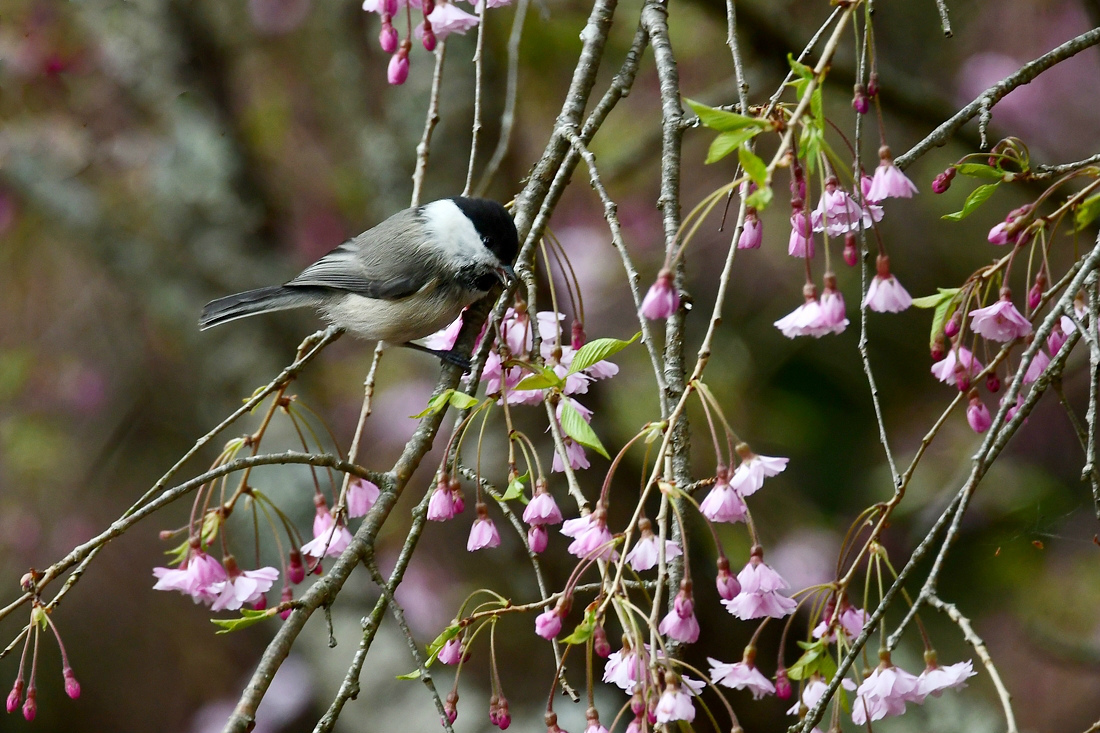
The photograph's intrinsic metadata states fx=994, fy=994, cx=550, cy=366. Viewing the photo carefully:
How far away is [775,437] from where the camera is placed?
576 cm

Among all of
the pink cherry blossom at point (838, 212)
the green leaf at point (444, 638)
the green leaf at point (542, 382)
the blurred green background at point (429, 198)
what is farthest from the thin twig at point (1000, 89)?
the blurred green background at point (429, 198)

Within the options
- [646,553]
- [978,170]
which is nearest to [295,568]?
[646,553]

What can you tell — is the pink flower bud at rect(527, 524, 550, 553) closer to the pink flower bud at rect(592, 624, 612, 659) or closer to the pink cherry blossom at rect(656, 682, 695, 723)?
the pink flower bud at rect(592, 624, 612, 659)

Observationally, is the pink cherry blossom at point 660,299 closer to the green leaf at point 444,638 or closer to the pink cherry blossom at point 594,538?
the pink cherry blossom at point 594,538

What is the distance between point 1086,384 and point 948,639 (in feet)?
5.03

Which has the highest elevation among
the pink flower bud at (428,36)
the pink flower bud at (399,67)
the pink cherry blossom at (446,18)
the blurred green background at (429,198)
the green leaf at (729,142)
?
the pink cherry blossom at (446,18)

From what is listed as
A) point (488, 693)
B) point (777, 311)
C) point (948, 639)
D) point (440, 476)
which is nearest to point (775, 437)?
point (777, 311)

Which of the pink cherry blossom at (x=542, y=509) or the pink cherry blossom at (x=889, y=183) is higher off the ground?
the pink cherry blossom at (x=889, y=183)

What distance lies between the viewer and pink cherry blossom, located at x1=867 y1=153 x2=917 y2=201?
197 cm

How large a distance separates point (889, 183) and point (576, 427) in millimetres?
809

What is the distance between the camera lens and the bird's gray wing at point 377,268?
331cm

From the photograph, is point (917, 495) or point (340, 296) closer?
point (340, 296)

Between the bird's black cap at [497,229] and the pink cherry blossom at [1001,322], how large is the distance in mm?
1282

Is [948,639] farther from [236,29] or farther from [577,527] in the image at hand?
[236,29]
